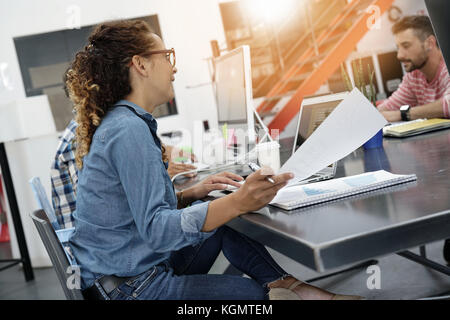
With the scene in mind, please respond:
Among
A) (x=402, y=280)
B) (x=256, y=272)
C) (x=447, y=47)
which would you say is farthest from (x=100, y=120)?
(x=402, y=280)

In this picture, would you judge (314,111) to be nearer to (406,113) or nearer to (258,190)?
(258,190)

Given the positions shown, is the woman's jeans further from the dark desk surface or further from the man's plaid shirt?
the man's plaid shirt

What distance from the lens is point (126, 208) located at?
1.02 metres

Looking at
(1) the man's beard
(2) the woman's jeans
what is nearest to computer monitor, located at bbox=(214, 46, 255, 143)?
(2) the woman's jeans

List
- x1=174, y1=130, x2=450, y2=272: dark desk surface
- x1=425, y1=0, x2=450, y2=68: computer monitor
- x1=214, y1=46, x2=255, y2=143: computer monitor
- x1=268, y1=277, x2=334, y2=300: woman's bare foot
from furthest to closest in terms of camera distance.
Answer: x1=214, y1=46, x2=255, y2=143: computer monitor < x1=425, y1=0, x2=450, y2=68: computer monitor < x1=268, y1=277, x2=334, y2=300: woman's bare foot < x1=174, y1=130, x2=450, y2=272: dark desk surface

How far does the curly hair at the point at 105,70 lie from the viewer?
1.10 m

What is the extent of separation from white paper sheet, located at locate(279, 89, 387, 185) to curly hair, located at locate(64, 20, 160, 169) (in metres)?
0.47

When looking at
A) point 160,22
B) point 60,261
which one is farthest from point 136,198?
point 160,22

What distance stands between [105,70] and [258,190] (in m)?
0.50

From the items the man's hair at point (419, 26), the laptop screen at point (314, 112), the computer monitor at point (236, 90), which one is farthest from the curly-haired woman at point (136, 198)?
the man's hair at point (419, 26)

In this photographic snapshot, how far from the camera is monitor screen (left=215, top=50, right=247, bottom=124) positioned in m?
1.72

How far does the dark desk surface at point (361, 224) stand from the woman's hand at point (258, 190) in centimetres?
3

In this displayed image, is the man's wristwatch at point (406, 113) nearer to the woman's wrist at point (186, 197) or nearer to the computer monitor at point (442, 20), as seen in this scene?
the computer monitor at point (442, 20)
